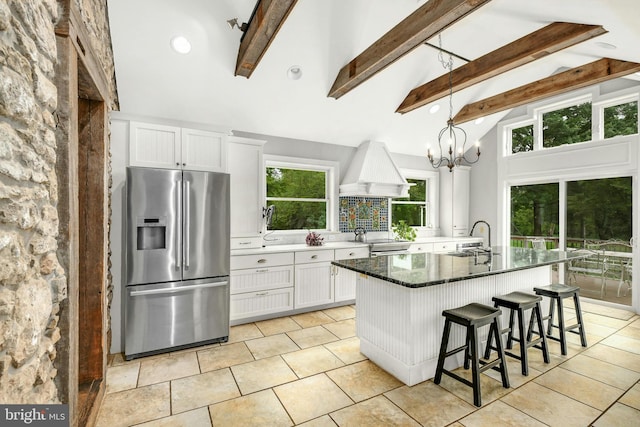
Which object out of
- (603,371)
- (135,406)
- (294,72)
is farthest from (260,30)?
(603,371)

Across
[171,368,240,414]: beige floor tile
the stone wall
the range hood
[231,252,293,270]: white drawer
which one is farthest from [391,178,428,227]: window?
the stone wall

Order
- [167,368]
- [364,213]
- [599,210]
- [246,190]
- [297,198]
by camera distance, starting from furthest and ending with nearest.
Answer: [364,213] → [297,198] → [599,210] → [246,190] → [167,368]

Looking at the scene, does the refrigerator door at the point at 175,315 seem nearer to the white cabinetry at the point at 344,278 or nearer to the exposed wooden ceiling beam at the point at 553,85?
the white cabinetry at the point at 344,278

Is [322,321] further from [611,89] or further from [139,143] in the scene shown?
[611,89]

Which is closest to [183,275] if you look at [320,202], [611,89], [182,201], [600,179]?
[182,201]

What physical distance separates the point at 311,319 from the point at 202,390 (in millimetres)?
1769

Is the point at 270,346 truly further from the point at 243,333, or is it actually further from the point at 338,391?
the point at 338,391

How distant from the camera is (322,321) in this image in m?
4.00

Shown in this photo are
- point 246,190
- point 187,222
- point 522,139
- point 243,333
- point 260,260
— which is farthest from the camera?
point 522,139

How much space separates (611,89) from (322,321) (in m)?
5.14

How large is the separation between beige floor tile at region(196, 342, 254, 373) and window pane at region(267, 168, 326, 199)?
7.14 feet

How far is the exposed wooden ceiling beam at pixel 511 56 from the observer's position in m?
2.87

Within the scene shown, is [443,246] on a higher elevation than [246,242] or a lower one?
lower

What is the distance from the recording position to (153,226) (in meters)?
3.06
